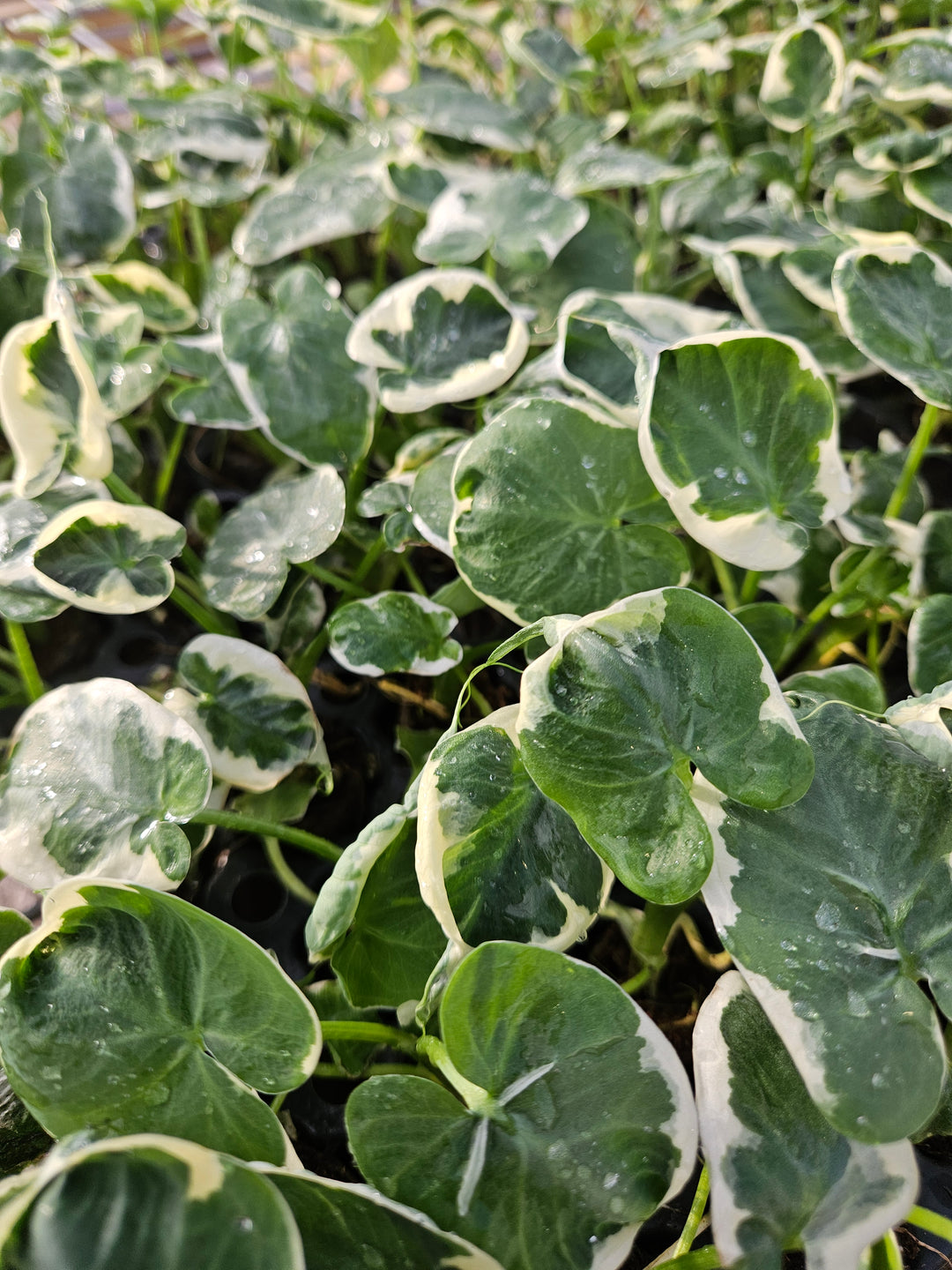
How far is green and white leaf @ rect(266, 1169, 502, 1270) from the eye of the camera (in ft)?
1.16

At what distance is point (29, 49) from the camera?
104 cm

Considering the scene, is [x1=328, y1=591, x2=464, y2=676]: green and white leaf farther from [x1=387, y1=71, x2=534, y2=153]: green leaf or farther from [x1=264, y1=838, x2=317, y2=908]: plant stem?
[x1=387, y1=71, x2=534, y2=153]: green leaf

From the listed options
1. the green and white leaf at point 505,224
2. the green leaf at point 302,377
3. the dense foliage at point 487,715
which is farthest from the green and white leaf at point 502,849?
the green and white leaf at point 505,224

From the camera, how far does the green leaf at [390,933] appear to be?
1.51ft

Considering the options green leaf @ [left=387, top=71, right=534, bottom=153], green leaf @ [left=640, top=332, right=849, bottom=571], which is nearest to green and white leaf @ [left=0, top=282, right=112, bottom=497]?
green leaf @ [left=640, top=332, right=849, bottom=571]

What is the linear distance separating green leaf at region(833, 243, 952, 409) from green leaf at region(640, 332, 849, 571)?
0.08 m

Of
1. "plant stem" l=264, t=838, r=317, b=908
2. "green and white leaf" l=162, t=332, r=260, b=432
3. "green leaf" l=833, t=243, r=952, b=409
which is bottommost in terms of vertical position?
"plant stem" l=264, t=838, r=317, b=908

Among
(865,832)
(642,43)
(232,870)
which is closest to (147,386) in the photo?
(232,870)

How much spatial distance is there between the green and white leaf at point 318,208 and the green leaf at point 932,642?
605 millimetres

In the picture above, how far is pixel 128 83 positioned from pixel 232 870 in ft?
3.27

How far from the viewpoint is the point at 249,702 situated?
60 cm

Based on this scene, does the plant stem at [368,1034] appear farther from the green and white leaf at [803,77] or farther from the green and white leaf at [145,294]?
the green and white leaf at [803,77]

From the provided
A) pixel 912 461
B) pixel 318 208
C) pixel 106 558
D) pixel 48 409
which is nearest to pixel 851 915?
pixel 912 461

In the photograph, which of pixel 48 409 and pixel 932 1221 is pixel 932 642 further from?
pixel 48 409
